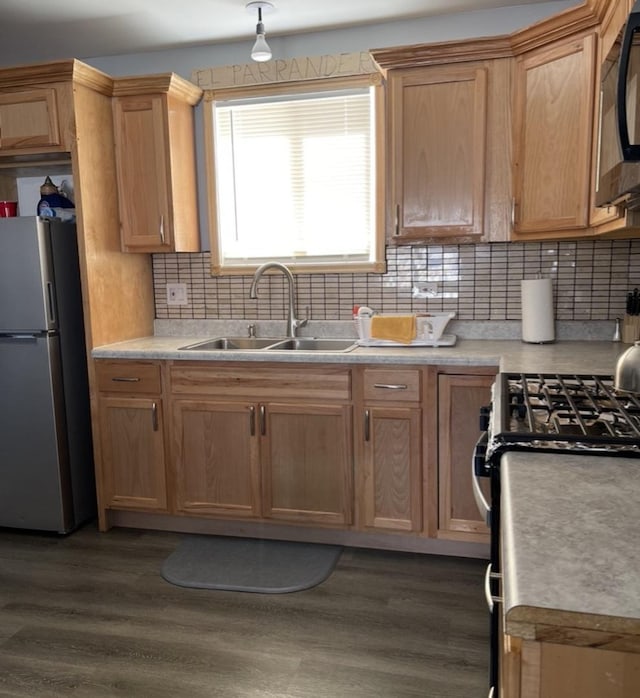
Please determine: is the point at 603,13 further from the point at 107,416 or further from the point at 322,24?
the point at 107,416

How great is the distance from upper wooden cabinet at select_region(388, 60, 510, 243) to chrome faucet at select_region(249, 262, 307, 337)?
0.65 metres

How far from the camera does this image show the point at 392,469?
102 inches

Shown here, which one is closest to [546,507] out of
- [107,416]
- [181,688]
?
[181,688]

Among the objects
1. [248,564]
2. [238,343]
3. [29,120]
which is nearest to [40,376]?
[238,343]

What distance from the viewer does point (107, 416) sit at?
9.57ft

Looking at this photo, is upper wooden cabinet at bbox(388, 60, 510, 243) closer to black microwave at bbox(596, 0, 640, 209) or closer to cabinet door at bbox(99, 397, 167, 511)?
black microwave at bbox(596, 0, 640, 209)

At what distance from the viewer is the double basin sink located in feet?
9.95

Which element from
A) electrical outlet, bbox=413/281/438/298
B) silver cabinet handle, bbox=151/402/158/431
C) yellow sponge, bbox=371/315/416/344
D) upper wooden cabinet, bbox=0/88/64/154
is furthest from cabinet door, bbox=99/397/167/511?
electrical outlet, bbox=413/281/438/298

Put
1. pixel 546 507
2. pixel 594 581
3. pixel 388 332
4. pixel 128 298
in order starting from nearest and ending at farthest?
pixel 594 581, pixel 546 507, pixel 388 332, pixel 128 298

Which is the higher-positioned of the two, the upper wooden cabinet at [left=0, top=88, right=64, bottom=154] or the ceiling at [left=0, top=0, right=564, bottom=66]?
the ceiling at [left=0, top=0, right=564, bottom=66]

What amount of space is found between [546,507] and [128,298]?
2722 mm

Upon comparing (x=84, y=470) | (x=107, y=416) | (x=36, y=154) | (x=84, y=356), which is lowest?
(x=84, y=470)

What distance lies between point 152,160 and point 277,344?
110 centimetres

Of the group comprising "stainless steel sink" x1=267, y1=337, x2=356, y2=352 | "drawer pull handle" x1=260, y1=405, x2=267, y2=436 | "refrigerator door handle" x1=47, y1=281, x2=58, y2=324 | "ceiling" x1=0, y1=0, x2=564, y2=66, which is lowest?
"drawer pull handle" x1=260, y1=405, x2=267, y2=436
